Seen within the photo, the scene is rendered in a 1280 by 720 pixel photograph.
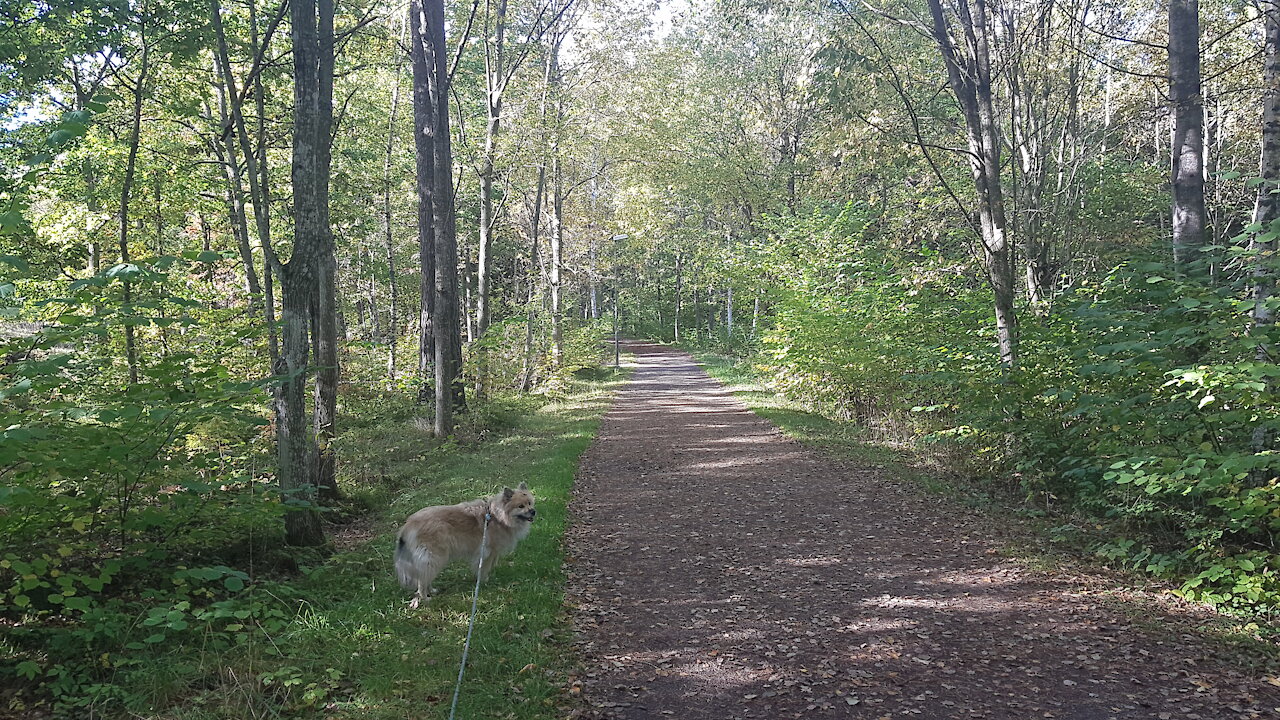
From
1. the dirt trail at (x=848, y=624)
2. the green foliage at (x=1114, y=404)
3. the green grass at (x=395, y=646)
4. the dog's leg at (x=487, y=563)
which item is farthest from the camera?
the dog's leg at (x=487, y=563)

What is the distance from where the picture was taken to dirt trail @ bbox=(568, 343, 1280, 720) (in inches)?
154

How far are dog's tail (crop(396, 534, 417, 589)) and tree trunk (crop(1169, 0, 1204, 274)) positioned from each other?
8550 millimetres

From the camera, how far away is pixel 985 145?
9336 millimetres

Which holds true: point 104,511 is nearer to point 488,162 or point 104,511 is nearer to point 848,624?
point 848,624

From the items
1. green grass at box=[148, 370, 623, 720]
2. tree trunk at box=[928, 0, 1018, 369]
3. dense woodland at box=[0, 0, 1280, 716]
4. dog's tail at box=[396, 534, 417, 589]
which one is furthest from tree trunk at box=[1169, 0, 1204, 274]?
dog's tail at box=[396, 534, 417, 589]

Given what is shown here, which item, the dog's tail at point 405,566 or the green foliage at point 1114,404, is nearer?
the green foliage at point 1114,404

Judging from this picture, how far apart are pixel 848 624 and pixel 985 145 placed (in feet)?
23.7

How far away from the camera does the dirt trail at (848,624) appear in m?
3.91

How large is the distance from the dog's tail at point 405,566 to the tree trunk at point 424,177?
8076 mm

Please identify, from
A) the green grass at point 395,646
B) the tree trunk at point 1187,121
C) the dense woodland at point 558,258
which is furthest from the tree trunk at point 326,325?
the tree trunk at point 1187,121

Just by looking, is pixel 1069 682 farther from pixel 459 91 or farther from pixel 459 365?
pixel 459 91

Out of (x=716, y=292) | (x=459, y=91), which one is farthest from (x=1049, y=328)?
(x=716, y=292)

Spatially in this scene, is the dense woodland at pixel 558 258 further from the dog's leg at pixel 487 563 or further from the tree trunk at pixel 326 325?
the dog's leg at pixel 487 563

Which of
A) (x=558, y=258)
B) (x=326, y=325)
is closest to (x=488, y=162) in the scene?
(x=558, y=258)
